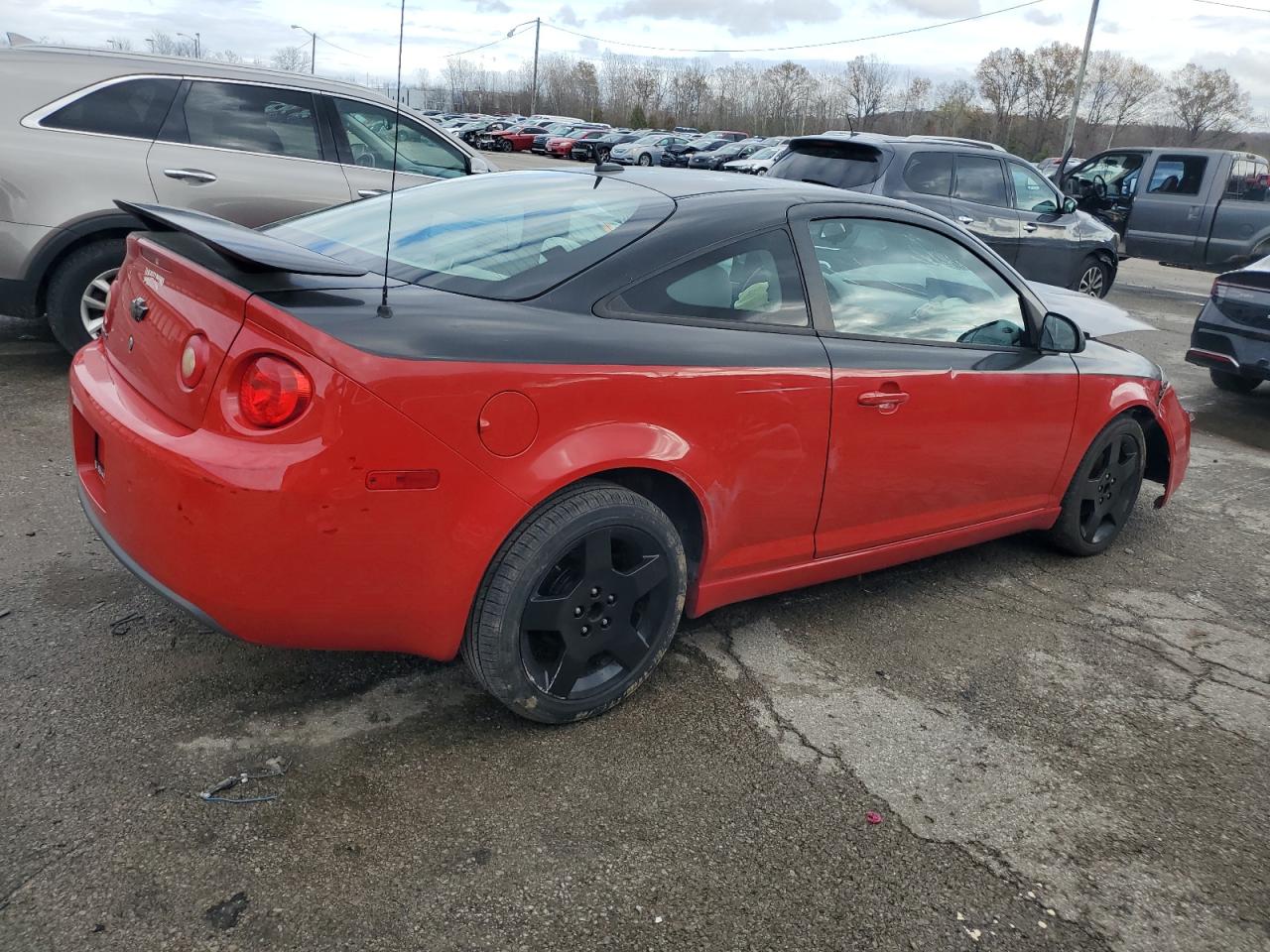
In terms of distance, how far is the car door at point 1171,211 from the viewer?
14.0 m

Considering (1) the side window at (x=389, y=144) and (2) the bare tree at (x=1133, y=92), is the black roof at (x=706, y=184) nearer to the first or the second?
(1) the side window at (x=389, y=144)

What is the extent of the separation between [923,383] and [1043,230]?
7813 mm

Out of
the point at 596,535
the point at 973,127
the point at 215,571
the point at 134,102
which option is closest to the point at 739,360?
the point at 596,535

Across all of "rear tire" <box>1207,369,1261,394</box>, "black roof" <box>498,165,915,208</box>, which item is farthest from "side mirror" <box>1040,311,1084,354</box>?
"rear tire" <box>1207,369,1261,394</box>

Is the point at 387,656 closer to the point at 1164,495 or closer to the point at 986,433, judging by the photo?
the point at 986,433

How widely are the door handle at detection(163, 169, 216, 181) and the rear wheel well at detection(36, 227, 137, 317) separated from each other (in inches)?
17.5

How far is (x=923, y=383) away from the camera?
11.2 feet

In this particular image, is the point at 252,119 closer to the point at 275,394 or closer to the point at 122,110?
the point at 122,110

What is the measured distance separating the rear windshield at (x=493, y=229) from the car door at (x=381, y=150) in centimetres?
286

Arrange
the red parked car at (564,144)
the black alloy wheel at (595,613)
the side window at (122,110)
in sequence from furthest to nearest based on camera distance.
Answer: the red parked car at (564,144), the side window at (122,110), the black alloy wheel at (595,613)

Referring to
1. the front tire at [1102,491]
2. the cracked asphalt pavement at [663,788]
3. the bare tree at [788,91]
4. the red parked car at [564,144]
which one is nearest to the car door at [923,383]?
Answer: the front tire at [1102,491]

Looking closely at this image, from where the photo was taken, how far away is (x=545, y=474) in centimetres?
255

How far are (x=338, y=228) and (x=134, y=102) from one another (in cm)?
330

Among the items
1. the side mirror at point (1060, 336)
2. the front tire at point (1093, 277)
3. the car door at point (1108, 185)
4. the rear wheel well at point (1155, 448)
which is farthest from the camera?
the car door at point (1108, 185)
